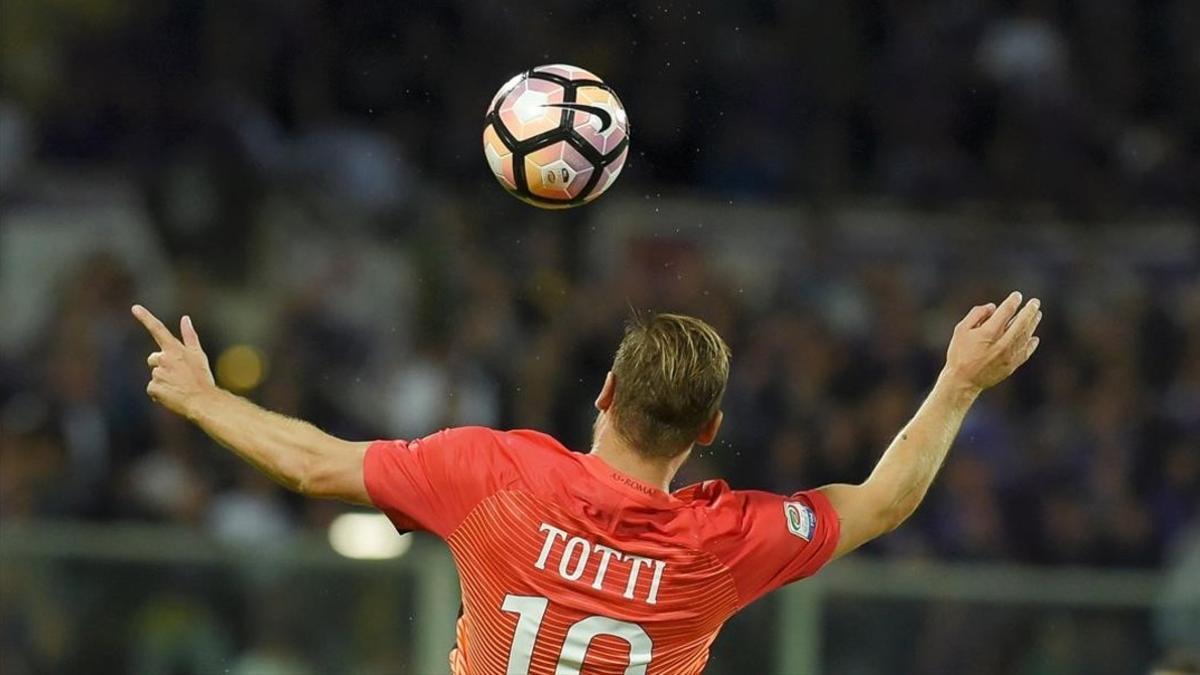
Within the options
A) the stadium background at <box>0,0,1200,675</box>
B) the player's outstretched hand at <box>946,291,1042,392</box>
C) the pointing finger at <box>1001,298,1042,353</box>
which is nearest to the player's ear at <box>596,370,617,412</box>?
the player's outstretched hand at <box>946,291,1042,392</box>

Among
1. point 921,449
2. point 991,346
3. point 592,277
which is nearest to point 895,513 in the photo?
point 921,449

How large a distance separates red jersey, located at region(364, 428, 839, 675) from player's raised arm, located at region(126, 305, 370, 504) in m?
0.07

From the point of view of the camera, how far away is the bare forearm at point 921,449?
16.7 feet

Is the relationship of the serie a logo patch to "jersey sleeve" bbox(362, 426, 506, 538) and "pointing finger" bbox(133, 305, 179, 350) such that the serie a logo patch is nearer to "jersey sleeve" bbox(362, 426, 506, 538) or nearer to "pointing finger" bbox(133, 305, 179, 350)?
"jersey sleeve" bbox(362, 426, 506, 538)

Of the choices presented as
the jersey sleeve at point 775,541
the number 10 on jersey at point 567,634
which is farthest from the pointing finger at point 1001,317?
the number 10 on jersey at point 567,634

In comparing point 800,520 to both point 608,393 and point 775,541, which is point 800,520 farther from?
point 608,393

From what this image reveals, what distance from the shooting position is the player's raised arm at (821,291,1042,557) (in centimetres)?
509

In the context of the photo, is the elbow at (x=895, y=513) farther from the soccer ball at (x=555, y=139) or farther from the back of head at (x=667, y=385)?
the soccer ball at (x=555, y=139)

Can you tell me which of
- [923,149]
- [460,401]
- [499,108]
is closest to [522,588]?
[499,108]

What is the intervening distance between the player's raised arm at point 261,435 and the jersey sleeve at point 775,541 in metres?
0.88

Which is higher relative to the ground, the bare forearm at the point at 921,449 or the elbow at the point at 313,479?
the bare forearm at the point at 921,449

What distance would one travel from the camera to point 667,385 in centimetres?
479

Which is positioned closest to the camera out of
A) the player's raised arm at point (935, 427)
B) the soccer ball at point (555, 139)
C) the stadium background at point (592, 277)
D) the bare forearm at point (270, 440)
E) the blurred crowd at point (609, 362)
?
the bare forearm at point (270, 440)

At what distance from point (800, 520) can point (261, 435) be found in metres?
1.27
